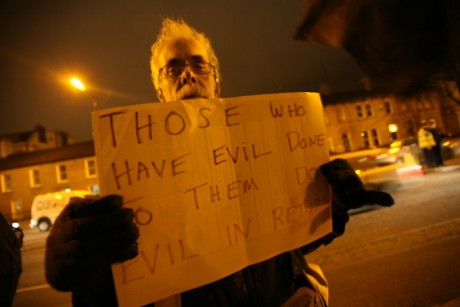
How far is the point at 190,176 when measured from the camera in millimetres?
1197

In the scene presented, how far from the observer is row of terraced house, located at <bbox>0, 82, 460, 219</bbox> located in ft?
102

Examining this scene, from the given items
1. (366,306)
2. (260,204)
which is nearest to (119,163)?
(260,204)

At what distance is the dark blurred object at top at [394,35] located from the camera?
154 cm

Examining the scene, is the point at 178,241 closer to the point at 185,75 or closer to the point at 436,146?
the point at 185,75

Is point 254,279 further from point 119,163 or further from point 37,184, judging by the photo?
point 37,184

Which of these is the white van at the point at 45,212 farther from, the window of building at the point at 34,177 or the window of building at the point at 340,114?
the window of building at the point at 340,114

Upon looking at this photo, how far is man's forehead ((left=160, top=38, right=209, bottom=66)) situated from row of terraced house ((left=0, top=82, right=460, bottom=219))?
29.0 metres

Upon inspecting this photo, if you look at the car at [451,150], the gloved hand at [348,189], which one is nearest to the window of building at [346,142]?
the car at [451,150]

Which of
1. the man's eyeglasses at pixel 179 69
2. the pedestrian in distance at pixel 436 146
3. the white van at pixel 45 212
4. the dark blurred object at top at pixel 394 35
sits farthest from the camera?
the white van at pixel 45 212

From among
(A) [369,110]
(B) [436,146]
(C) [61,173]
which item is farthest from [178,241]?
(A) [369,110]

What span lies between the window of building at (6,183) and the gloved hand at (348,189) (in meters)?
39.0

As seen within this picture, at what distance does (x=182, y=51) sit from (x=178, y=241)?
1099 mm

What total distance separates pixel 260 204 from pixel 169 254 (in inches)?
17.4

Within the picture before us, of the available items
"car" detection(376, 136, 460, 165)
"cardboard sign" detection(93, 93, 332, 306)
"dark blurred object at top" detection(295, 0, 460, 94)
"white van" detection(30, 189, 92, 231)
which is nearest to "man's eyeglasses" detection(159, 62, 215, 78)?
"cardboard sign" detection(93, 93, 332, 306)
